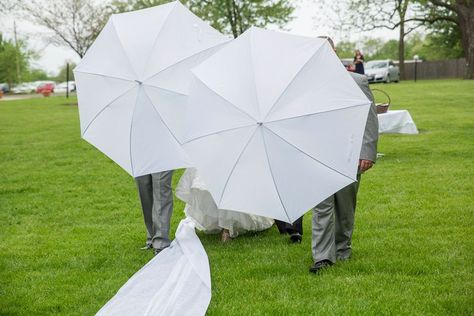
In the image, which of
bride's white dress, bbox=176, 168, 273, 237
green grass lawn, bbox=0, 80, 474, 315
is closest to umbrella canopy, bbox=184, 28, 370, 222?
green grass lawn, bbox=0, 80, 474, 315

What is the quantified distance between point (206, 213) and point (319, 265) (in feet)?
5.81

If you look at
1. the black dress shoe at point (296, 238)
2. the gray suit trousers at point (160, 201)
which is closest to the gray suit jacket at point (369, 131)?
the black dress shoe at point (296, 238)

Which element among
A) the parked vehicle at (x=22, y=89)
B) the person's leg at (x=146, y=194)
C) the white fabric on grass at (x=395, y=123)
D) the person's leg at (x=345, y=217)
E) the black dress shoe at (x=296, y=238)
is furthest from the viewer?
the parked vehicle at (x=22, y=89)

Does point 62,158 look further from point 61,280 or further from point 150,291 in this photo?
point 150,291

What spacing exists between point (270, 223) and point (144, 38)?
2.95 metres

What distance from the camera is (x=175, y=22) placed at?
6.11 m

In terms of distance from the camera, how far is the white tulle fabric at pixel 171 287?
16.0 ft

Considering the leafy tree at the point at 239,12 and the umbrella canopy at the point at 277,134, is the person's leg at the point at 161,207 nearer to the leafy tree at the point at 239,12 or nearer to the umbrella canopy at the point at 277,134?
the umbrella canopy at the point at 277,134

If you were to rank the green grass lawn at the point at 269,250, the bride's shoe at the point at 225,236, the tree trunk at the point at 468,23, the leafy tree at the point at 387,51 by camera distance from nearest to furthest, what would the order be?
the green grass lawn at the point at 269,250, the bride's shoe at the point at 225,236, the tree trunk at the point at 468,23, the leafy tree at the point at 387,51

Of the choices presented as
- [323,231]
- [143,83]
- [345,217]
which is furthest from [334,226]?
[143,83]

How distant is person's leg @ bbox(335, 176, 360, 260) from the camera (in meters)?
6.33

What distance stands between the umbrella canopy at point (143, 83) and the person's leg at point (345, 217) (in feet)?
5.46

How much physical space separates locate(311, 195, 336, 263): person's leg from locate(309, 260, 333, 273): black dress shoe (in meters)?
0.03

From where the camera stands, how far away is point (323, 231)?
620 cm
